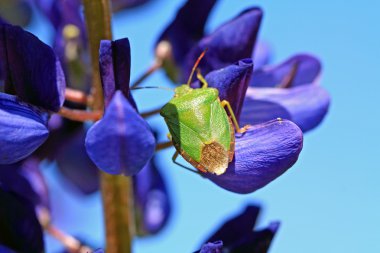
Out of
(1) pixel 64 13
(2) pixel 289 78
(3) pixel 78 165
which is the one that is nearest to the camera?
(2) pixel 289 78

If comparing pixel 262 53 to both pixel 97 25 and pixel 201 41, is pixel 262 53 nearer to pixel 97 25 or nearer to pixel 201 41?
pixel 201 41

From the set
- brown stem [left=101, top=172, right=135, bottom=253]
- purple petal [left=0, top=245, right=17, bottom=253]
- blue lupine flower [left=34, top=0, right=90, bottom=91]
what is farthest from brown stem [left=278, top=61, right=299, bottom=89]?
purple petal [left=0, top=245, right=17, bottom=253]

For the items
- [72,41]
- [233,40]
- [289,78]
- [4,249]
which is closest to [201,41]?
[233,40]

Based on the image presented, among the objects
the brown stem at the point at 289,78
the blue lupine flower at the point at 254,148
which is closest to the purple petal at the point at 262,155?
the blue lupine flower at the point at 254,148

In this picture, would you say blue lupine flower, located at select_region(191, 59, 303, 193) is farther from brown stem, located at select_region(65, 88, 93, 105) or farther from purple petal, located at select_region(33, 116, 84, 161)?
purple petal, located at select_region(33, 116, 84, 161)

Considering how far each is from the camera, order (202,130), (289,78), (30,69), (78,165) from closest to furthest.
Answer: (202,130) < (30,69) < (289,78) < (78,165)

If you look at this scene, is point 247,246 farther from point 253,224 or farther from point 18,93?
point 18,93
